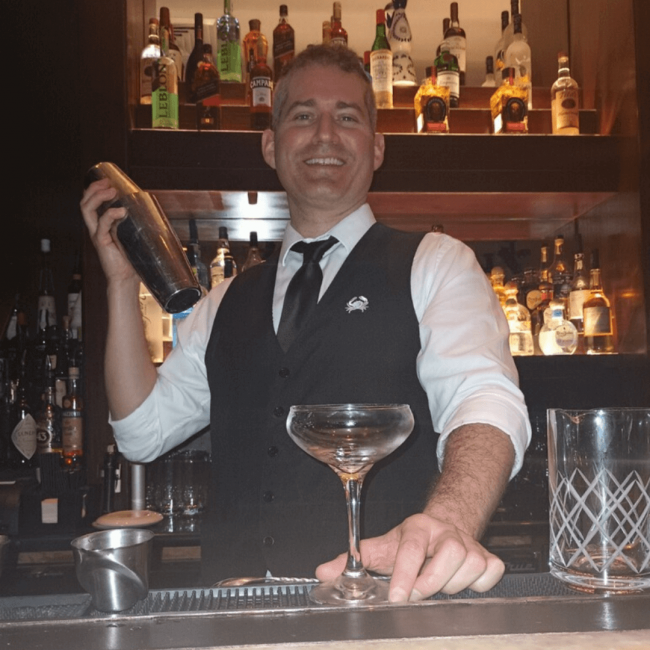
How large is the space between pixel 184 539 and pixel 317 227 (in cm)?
91

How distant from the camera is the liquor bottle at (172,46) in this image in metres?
2.37

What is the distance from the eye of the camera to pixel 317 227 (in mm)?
1676

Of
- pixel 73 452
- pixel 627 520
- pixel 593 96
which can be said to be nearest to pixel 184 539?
pixel 73 452

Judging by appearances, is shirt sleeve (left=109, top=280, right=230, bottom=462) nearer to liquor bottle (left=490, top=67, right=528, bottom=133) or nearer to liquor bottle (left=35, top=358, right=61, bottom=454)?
liquor bottle (left=35, top=358, right=61, bottom=454)

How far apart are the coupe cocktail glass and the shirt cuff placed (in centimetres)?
37

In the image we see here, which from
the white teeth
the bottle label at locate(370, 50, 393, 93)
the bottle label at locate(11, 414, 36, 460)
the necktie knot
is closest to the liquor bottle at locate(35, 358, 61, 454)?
the bottle label at locate(11, 414, 36, 460)

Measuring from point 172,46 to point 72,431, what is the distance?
125 centimetres

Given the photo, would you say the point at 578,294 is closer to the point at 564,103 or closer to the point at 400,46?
the point at 564,103

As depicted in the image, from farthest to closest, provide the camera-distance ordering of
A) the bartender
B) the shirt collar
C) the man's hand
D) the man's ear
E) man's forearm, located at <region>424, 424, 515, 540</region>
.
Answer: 1. the man's ear
2. the shirt collar
3. the bartender
4. man's forearm, located at <region>424, 424, 515, 540</region>
5. the man's hand

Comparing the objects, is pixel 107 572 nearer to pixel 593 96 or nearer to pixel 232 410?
pixel 232 410

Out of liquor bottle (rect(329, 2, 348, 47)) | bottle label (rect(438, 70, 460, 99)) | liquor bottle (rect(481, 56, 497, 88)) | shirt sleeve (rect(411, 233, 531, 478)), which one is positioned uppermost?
liquor bottle (rect(329, 2, 348, 47))

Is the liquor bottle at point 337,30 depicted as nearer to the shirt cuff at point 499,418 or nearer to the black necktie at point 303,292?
the black necktie at point 303,292

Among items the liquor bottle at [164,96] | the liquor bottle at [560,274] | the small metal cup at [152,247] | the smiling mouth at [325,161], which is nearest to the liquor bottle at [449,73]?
the liquor bottle at [560,274]

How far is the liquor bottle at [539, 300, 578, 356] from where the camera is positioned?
7.97 ft
